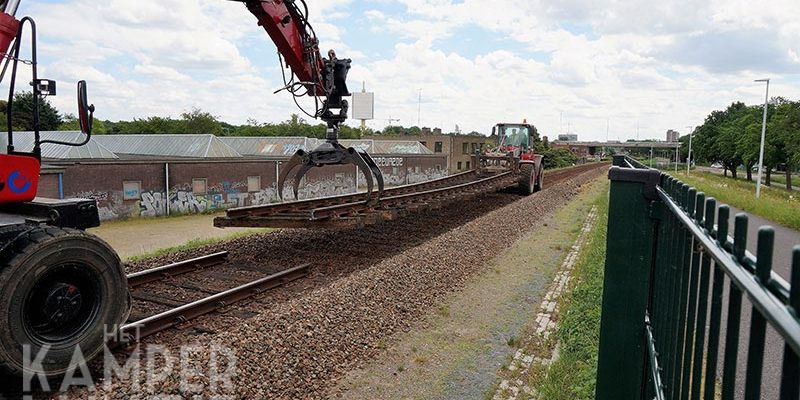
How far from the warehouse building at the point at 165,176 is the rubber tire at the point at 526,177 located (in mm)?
12125

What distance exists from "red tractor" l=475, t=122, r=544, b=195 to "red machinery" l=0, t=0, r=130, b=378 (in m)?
19.9

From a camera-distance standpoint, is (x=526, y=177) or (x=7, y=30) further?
(x=526, y=177)

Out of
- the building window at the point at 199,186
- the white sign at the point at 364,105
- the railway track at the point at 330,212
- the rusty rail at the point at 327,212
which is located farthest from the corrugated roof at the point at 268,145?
the white sign at the point at 364,105

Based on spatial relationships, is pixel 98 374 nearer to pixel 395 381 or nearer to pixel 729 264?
pixel 395 381

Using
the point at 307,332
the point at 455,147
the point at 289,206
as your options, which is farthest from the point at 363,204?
the point at 455,147

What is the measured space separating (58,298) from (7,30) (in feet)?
8.55

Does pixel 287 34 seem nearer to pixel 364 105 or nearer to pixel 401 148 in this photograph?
pixel 401 148

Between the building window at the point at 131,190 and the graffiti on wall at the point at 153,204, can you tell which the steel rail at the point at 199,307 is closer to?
the building window at the point at 131,190

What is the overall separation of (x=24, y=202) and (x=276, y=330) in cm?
294

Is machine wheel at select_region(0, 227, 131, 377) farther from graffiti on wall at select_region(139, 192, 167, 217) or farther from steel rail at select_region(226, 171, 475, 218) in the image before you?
graffiti on wall at select_region(139, 192, 167, 217)

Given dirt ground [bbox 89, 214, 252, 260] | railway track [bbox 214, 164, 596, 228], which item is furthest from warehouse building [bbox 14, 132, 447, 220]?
railway track [bbox 214, 164, 596, 228]

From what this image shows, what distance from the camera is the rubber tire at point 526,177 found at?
2408 cm

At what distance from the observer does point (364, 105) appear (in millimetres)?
73688

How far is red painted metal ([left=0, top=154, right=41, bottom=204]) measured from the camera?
17.5 ft
